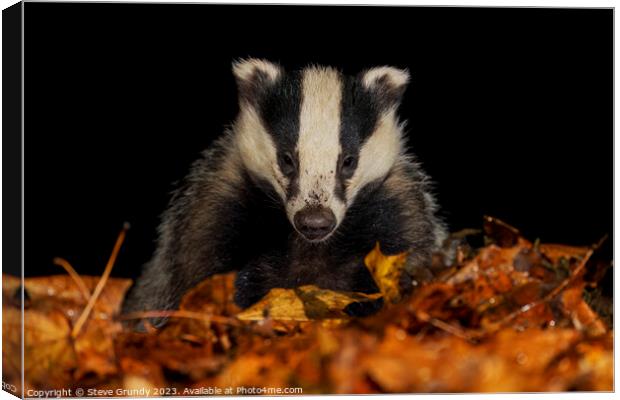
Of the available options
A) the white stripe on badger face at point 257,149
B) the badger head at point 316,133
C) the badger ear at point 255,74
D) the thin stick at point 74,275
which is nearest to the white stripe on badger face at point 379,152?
the badger head at point 316,133

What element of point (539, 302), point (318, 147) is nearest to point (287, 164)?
point (318, 147)

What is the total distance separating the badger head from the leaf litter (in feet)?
0.78

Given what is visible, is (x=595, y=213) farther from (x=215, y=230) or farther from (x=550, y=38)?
(x=215, y=230)

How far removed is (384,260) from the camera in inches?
129

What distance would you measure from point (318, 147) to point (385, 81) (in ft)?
1.10

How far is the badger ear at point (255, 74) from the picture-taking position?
3.44m

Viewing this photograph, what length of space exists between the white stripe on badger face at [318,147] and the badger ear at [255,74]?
100 mm

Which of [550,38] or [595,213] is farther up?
[550,38]

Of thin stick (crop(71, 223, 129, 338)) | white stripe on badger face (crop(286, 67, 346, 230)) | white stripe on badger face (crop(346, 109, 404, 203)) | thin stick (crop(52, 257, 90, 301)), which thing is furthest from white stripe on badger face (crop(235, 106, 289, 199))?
thin stick (crop(52, 257, 90, 301))

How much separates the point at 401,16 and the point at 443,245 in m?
0.73

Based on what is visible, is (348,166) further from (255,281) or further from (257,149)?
(255,281)

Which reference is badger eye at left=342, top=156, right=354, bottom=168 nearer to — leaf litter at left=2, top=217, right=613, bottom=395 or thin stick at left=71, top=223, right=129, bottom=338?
leaf litter at left=2, top=217, right=613, bottom=395

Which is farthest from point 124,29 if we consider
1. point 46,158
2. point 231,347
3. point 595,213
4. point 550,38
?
→ point 595,213

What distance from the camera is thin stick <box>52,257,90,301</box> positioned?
2981 mm
